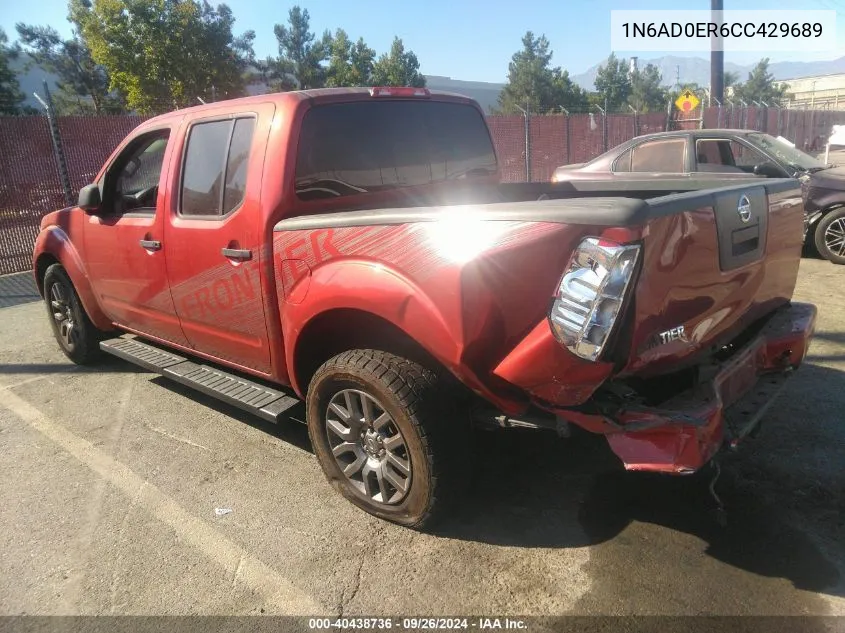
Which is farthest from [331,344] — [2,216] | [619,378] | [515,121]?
[515,121]

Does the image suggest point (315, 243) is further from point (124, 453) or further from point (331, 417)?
point (124, 453)

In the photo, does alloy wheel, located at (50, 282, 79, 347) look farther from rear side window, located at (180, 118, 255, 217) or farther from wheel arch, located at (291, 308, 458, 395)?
wheel arch, located at (291, 308, 458, 395)

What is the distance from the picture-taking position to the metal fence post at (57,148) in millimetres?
10109

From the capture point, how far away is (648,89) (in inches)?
3135

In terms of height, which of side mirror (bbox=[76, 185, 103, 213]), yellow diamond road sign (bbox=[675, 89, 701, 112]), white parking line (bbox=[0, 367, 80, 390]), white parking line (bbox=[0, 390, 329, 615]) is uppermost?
yellow diamond road sign (bbox=[675, 89, 701, 112])

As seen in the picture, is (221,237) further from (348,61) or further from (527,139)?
(348,61)

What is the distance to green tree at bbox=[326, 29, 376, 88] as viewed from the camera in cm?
5938

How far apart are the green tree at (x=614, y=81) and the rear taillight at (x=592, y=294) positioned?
7871 cm

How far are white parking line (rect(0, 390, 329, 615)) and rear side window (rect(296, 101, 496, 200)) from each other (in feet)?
5.56

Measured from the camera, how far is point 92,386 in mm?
4988

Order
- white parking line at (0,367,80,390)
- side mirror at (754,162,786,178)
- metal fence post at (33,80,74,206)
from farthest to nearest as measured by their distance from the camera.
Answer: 1. metal fence post at (33,80,74,206)
2. side mirror at (754,162,786,178)
3. white parking line at (0,367,80,390)

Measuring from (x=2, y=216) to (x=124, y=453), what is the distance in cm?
835

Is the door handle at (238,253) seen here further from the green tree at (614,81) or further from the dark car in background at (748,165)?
the green tree at (614,81)

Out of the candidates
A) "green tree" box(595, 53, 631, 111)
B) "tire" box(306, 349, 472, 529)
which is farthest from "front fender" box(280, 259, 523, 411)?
"green tree" box(595, 53, 631, 111)
